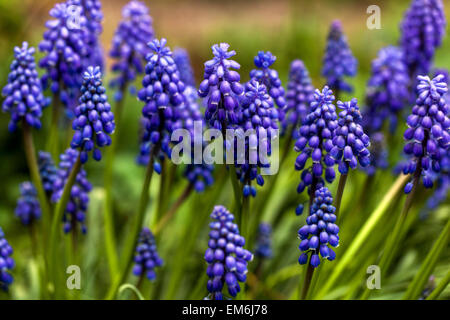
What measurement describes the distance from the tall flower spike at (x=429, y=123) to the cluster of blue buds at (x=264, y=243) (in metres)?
2.27

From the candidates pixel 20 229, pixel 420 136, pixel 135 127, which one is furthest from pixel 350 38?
pixel 420 136

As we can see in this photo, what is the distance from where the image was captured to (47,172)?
4367 mm

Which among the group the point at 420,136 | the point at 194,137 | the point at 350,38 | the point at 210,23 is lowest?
the point at 420,136

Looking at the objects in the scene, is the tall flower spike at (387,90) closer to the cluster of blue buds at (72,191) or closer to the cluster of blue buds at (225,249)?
the cluster of blue buds at (225,249)

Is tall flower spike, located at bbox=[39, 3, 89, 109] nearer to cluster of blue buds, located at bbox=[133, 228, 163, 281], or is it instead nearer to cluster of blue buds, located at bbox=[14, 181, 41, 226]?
cluster of blue buds, located at bbox=[14, 181, 41, 226]

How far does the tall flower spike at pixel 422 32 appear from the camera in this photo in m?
5.18

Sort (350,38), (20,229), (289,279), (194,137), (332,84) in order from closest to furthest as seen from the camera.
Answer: (194,137), (332,84), (289,279), (20,229), (350,38)

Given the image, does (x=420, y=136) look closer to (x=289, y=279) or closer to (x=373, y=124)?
(x=373, y=124)

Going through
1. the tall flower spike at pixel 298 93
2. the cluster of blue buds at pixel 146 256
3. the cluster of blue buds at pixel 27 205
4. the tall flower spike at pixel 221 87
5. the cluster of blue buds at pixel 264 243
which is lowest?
the cluster of blue buds at pixel 146 256

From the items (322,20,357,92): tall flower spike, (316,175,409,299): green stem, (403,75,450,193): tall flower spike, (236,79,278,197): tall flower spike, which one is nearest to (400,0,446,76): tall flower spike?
(322,20,357,92): tall flower spike

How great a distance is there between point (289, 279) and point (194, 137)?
2.21 m

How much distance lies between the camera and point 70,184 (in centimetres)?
374

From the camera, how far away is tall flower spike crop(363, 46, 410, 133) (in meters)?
5.36


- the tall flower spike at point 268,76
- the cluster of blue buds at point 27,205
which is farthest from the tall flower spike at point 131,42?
the tall flower spike at point 268,76
